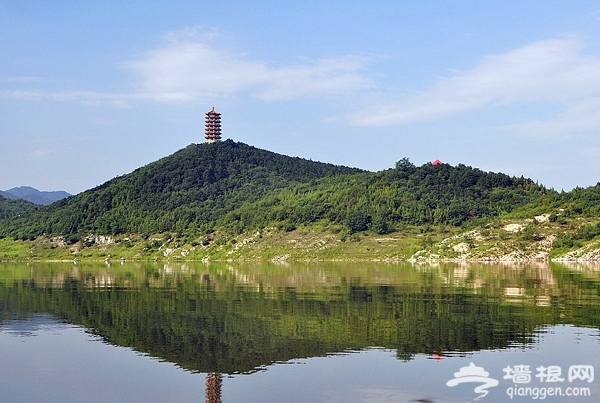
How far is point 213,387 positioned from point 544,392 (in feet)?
54.1

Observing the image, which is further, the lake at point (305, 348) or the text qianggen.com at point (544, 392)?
the lake at point (305, 348)

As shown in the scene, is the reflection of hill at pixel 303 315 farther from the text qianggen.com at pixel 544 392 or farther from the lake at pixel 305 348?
the text qianggen.com at pixel 544 392

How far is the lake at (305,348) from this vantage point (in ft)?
119

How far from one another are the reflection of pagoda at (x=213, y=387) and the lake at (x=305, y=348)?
6 centimetres

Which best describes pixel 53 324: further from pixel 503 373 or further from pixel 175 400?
pixel 503 373

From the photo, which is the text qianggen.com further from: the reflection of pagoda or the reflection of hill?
the reflection of pagoda

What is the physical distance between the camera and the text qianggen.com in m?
34.6

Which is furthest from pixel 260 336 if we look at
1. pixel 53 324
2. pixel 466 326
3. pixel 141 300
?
pixel 141 300

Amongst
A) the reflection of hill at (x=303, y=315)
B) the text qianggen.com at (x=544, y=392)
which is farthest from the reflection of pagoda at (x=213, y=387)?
the text qianggen.com at (x=544, y=392)

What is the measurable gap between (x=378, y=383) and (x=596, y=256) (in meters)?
172

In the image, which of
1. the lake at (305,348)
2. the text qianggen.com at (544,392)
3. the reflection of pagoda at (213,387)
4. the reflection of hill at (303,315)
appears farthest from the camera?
the reflection of hill at (303,315)

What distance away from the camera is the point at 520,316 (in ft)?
204

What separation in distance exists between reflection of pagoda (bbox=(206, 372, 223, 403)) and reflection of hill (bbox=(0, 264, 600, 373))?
52.1 inches

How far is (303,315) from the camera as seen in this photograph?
213ft
